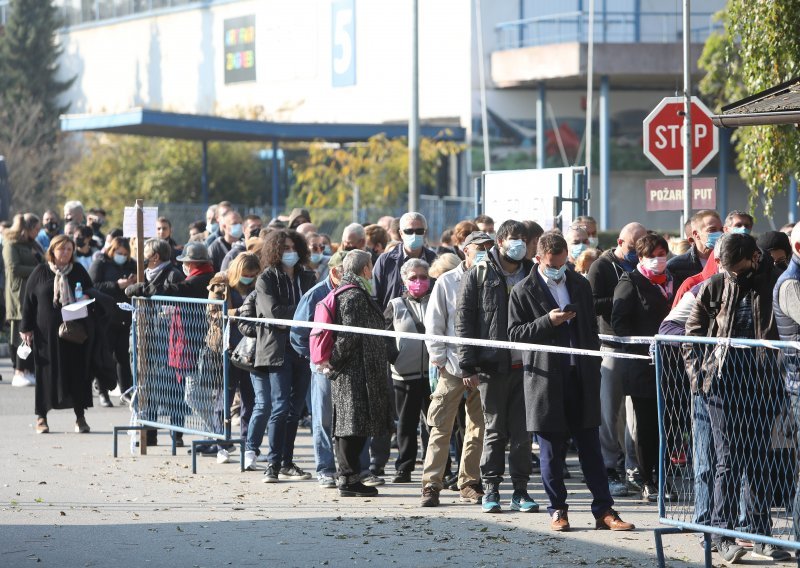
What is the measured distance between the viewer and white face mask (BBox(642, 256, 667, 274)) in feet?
36.7

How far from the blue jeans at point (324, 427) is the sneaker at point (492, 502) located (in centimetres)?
172

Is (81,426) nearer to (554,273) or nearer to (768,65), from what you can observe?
(554,273)

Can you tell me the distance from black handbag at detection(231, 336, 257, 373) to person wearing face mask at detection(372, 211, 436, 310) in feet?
4.45

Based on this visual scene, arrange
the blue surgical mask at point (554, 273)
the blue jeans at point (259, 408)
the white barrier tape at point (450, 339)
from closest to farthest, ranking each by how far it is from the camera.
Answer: the white barrier tape at point (450, 339) < the blue surgical mask at point (554, 273) < the blue jeans at point (259, 408)

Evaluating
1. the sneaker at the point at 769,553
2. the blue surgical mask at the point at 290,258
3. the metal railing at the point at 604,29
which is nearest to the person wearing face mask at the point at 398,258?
the blue surgical mask at the point at 290,258

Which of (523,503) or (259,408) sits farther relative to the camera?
(259,408)

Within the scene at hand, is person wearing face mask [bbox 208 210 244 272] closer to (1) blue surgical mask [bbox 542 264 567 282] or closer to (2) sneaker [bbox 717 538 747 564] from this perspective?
(1) blue surgical mask [bbox 542 264 567 282]

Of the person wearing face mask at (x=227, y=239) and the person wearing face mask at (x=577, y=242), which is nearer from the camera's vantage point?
the person wearing face mask at (x=577, y=242)

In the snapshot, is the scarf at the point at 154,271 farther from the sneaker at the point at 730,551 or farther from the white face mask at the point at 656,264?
the sneaker at the point at 730,551

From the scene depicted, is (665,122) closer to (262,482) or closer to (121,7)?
(262,482)

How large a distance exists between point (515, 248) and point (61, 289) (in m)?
5.96

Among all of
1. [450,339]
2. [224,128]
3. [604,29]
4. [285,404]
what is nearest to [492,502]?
[450,339]

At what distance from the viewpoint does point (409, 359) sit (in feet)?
38.7

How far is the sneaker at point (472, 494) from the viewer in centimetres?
1093
